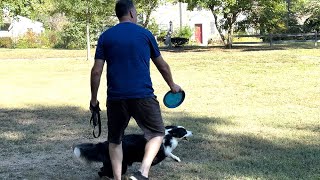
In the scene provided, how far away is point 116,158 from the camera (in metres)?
4.72

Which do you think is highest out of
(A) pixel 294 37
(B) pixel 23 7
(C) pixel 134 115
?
(B) pixel 23 7

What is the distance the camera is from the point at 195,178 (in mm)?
5270

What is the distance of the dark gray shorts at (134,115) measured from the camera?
4.48 meters

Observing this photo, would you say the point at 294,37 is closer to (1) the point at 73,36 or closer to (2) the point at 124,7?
(1) the point at 73,36

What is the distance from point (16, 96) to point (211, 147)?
7625 mm

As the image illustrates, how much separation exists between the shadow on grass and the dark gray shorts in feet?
3.20

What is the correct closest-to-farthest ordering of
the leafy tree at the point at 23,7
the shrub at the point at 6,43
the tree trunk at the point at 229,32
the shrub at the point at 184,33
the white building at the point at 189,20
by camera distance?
1. the leafy tree at the point at 23,7
2. the tree trunk at the point at 229,32
3. the shrub at the point at 184,33
4. the shrub at the point at 6,43
5. the white building at the point at 189,20

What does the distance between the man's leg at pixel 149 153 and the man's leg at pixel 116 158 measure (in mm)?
228

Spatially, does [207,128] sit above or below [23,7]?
below

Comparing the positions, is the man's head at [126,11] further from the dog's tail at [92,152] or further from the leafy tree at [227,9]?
the leafy tree at [227,9]

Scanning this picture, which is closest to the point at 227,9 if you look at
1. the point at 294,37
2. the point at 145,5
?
the point at 145,5

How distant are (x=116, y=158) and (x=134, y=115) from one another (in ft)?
1.59

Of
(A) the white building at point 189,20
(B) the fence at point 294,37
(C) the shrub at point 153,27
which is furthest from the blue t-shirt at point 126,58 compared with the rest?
(A) the white building at point 189,20

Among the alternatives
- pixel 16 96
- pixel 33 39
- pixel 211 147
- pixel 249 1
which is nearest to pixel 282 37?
pixel 249 1
